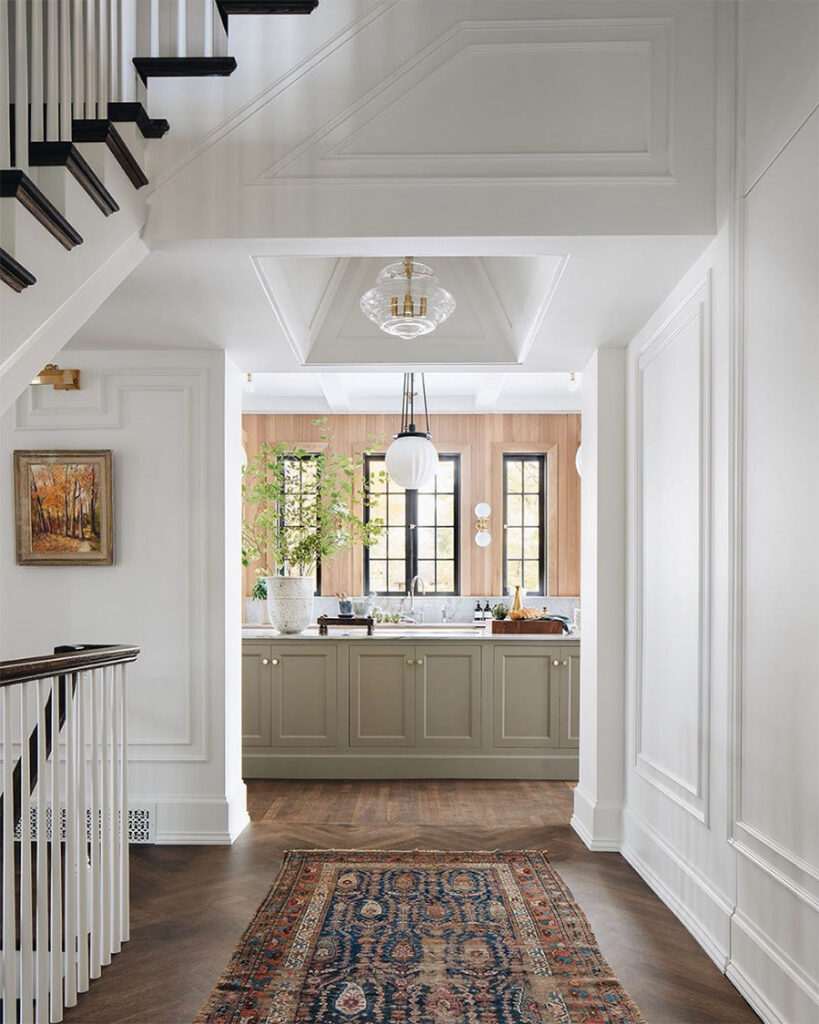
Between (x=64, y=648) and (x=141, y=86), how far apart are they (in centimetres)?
199

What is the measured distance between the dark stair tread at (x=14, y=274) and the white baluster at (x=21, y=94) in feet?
1.20

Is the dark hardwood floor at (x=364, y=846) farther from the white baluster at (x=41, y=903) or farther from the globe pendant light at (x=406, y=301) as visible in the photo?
the globe pendant light at (x=406, y=301)

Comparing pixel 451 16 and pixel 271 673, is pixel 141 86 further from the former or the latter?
pixel 271 673

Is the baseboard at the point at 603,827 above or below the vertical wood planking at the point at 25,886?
below

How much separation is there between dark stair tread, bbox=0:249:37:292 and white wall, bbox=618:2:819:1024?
6.91ft

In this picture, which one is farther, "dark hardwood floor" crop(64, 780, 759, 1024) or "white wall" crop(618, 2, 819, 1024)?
"dark hardwood floor" crop(64, 780, 759, 1024)

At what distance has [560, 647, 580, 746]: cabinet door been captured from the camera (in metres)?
5.91

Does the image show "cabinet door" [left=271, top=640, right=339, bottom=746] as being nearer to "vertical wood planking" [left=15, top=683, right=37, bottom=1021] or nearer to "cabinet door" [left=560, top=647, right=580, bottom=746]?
"cabinet door" [left=560, top=647, right=580, bottom=746]

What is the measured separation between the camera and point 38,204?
7.53 ft

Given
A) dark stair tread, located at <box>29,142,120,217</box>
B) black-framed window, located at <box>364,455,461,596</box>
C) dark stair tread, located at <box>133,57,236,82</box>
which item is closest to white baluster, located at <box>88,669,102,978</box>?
dark stair tread, located at <box>29,142,120,217</box>

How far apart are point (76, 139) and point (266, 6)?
2.76 feet

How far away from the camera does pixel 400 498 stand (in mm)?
8875

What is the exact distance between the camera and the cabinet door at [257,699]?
19.5 ft

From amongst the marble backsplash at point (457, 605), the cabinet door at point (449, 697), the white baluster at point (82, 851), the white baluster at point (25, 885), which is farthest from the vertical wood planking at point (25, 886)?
the marble backsplash at point (457, 605)
